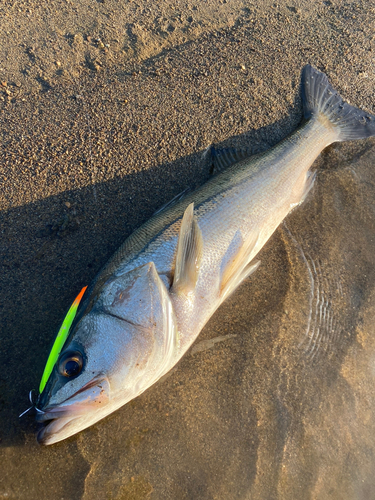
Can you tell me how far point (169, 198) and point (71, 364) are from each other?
64.3 inches

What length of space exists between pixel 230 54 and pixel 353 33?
149 cm

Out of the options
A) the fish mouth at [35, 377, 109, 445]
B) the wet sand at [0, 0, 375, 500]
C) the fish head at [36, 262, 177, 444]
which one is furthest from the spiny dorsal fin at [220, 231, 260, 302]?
the fish mouth at [35, 377, 109, 445]

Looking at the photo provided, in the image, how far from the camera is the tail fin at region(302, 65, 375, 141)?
119 inches

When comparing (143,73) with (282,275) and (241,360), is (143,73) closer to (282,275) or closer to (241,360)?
(282,275)

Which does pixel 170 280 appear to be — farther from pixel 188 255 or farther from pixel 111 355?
pixel 111 355

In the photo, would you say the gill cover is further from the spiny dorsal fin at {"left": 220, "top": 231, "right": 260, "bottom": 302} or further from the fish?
the spiny dorsal fin at {"left": 220, "top": 231, "right": 260, "bottom": 302}

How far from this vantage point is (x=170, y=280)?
2.11 metres

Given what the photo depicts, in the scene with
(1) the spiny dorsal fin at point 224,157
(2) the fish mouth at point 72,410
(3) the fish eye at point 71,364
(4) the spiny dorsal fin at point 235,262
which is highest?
(1) the spiny dorsal fin at point 224,157

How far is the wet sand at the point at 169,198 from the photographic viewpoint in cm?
219

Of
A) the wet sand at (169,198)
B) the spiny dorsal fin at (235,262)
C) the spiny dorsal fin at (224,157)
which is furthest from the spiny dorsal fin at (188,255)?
the spiny dorsal fin at (224,157)

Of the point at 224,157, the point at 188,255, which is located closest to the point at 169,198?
the point at 224,157

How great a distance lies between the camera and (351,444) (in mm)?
2312

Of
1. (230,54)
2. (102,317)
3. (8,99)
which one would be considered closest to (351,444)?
(102,317)

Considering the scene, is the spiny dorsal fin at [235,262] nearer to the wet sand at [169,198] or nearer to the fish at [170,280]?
the fish at [170,280]
